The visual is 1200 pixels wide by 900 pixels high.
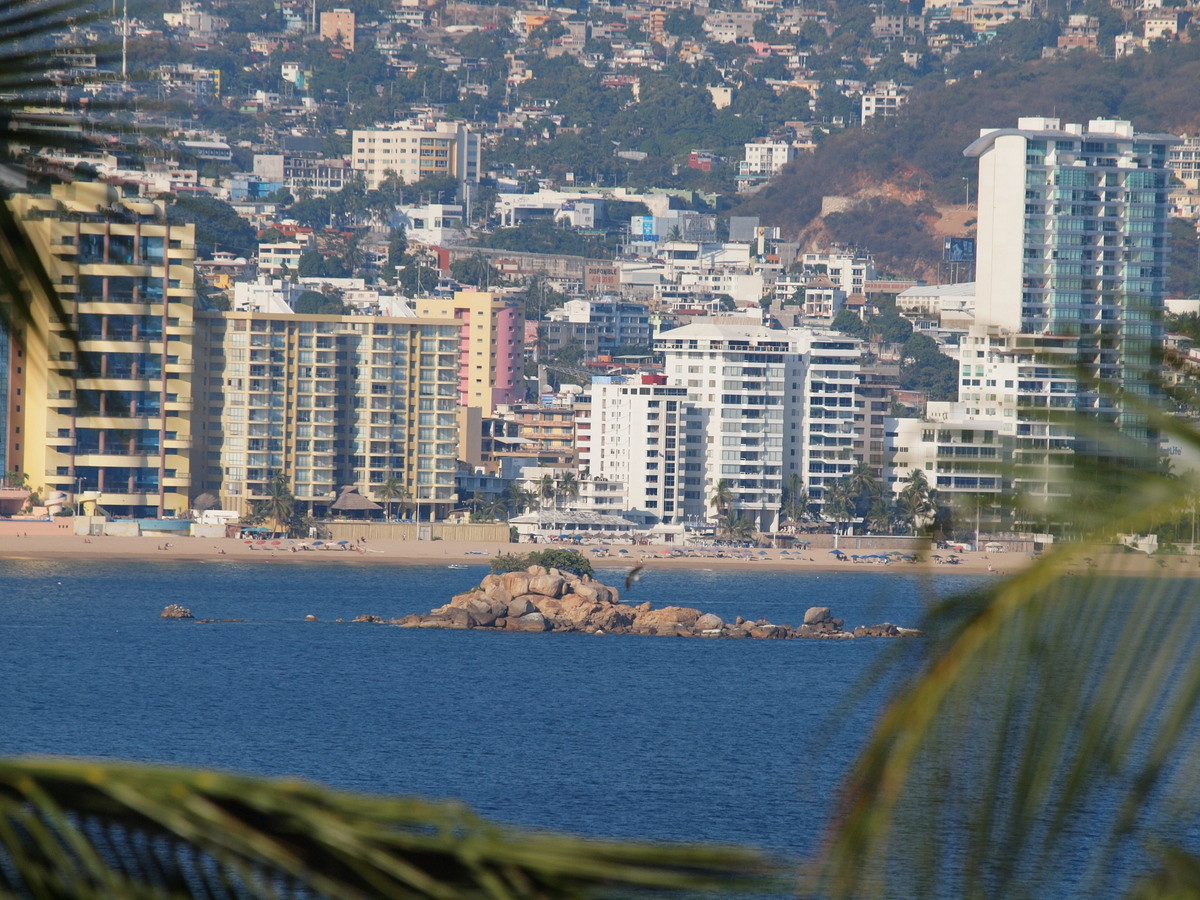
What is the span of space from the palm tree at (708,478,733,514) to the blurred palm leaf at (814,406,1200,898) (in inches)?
1882

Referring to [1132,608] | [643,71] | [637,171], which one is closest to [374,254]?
[637,171]

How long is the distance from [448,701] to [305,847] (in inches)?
1079

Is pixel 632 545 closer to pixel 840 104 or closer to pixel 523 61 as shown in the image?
pixel 840 104

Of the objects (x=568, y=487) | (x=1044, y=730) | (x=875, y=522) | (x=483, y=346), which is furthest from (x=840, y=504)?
(x=1044, y=730)

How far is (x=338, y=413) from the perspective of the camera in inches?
1879

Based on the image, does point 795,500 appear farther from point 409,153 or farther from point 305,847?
point 305,847

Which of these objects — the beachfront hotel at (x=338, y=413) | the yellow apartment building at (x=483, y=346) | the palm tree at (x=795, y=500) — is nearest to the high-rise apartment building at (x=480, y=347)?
the yellow apartment building at (x=483, y=346)

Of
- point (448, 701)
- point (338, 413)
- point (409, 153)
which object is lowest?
point (448, 701)

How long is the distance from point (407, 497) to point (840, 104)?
58995 millimetres

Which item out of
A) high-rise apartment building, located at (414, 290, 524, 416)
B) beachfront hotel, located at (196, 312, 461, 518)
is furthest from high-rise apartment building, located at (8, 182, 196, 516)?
high-rise apartment building, located at (414, 290, 524, 416)

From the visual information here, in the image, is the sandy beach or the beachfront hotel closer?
the sandy beach

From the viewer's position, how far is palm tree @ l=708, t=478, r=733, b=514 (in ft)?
160

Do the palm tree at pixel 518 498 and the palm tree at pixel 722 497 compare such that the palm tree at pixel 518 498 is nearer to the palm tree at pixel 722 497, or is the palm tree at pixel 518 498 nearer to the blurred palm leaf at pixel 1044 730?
the palm tree at pixel 722 497

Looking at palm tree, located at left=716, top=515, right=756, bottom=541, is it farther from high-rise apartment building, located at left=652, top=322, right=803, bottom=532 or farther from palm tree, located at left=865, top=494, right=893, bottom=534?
palm tree, located at left=865, top=494, right=893, bottom=534
